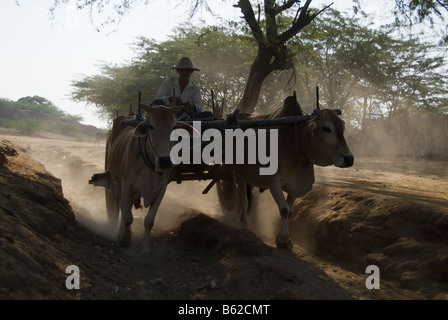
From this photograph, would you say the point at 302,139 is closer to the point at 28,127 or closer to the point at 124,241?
the point at 124,241

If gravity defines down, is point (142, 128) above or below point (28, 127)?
below

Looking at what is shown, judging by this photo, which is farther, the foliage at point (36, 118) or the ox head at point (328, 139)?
the foliage at point (36, 118)

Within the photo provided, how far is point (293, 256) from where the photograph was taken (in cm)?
464

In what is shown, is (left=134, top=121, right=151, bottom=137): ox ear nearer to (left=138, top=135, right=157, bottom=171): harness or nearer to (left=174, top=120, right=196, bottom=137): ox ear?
(left=138, top=135, right=157, bottom=171): harness

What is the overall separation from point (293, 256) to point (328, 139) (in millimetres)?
1322

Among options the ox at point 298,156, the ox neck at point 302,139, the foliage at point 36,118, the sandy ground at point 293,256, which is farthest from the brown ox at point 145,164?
the foliage at point 36,118

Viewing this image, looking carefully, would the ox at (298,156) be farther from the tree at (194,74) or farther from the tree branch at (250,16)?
the tree at (194,74)

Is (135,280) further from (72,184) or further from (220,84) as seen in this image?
(220,84)

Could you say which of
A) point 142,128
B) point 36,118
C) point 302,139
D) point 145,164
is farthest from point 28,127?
point 302,139

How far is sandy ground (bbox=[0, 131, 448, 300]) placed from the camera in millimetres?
3699

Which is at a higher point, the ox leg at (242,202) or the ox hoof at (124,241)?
the ox leg at (242,202)

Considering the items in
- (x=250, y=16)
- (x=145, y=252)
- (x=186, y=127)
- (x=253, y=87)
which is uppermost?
(x=250, y=16)

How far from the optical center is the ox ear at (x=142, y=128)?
15.7ft
